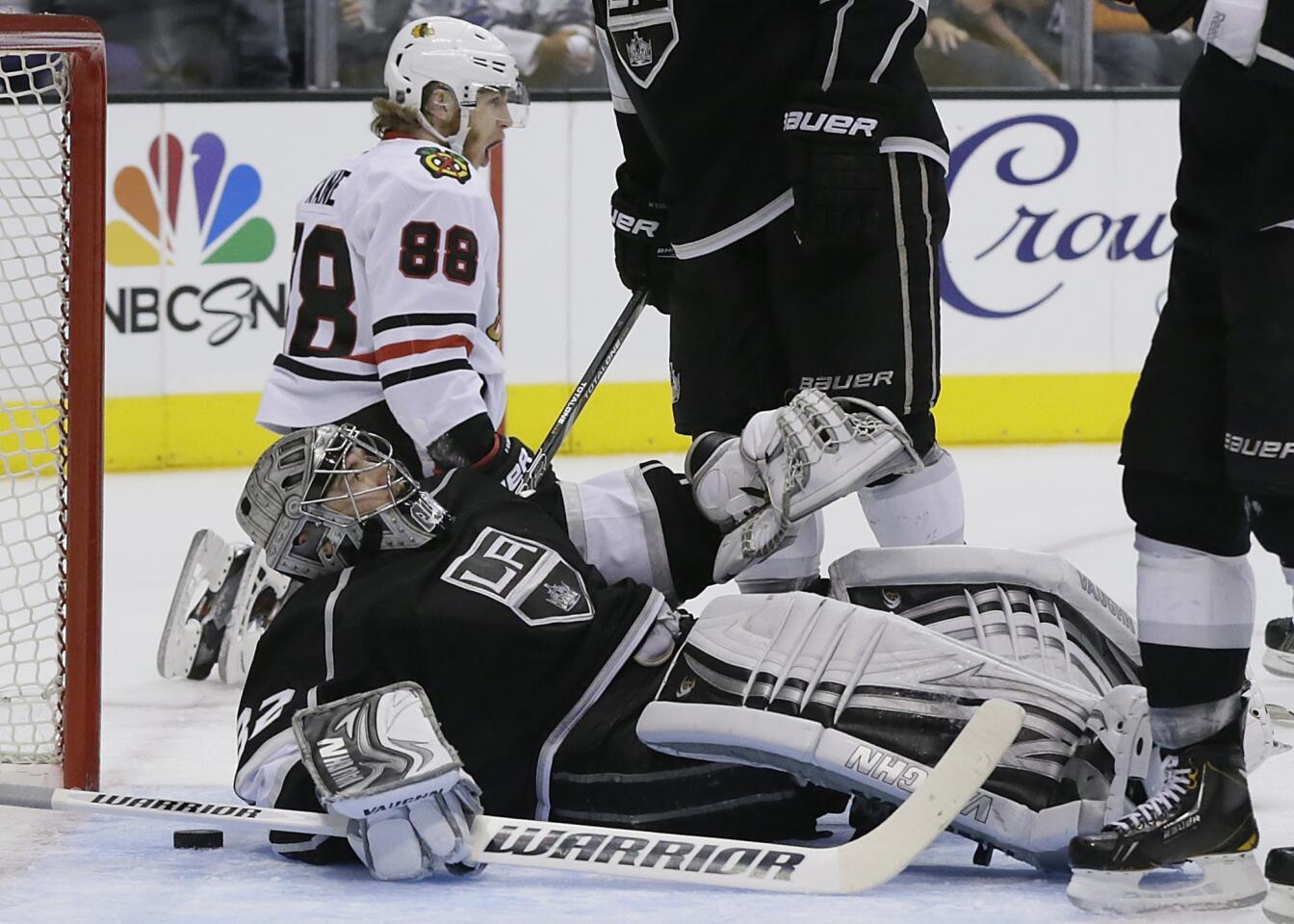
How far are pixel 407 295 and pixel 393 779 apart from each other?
2.88ft

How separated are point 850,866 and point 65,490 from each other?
3.24ft

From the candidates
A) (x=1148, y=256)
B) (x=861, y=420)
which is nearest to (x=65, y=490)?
(x=861, y=420)

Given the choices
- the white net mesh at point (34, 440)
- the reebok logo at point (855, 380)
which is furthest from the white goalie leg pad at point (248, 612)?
the reebok logo at point (855, 380)

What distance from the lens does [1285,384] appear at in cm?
163

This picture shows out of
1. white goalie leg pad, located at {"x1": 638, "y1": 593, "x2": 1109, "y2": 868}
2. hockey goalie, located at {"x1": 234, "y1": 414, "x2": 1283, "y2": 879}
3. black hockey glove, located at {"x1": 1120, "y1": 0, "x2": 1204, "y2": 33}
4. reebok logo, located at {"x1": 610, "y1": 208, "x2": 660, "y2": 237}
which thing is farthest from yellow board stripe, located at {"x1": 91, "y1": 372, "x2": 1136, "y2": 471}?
black hockey glove, located at {"x1": 1120, "y1": 0, "x2": 1204, "y2": 33}

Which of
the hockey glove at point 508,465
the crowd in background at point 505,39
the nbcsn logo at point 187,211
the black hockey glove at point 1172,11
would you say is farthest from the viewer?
the crowd in background at point 505,39

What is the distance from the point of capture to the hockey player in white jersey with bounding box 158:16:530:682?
2484 millimetres

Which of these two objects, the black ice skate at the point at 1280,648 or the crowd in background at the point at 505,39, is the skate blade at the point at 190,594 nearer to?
the black ice skate at the point at 1280,648

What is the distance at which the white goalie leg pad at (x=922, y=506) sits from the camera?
242cm

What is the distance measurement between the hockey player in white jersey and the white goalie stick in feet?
2.43

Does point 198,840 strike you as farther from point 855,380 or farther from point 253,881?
point 855,380

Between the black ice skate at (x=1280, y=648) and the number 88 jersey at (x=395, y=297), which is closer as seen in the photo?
the number 88 jersey at (x=395, y=297)

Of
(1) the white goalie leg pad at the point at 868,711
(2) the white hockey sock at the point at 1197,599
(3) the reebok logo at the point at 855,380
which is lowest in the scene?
(1) the white goalie leg pad at the point at 868,711

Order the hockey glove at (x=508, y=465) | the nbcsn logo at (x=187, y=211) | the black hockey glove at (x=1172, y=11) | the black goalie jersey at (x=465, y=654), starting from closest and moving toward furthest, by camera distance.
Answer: the black hockey glove at (x=1172, y=11) → the black goalie jersey at (x=465, y=654) → the hockey glove at (x=508, y=465) → the nbcsn logo at (x=187, y=211)
